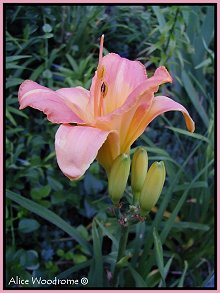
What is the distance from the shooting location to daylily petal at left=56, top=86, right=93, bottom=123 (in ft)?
2.20

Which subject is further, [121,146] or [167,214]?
[167,214]

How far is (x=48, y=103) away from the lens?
63 centimetres

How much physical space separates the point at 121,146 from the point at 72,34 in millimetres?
819

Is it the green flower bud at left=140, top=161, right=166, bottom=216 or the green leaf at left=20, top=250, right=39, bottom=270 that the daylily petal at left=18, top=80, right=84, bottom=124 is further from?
the green leaf at left=20, top=250, right=39, bottom=270

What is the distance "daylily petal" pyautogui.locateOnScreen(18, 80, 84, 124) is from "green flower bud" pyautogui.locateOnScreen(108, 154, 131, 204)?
3.4 inches

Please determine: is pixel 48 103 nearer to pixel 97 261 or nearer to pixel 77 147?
pixel 77 147

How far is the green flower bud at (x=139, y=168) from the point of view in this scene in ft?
2.29

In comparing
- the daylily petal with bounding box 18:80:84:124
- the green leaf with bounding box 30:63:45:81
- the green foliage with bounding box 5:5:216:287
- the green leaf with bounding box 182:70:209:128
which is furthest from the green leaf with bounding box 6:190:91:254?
the green leaf with bounding box 182:70:209:128

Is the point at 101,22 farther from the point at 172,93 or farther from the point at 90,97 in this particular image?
the point at 90,97

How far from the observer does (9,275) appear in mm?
1031

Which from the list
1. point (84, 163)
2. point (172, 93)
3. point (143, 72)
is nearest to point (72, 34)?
point (172, 93)

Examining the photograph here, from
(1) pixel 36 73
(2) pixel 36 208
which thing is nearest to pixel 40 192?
(2) pixel 36 208

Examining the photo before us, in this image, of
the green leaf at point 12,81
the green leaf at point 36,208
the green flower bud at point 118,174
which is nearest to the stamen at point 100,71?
the green flower bud at point 118,174

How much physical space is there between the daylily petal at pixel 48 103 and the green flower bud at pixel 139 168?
4.5 inches
